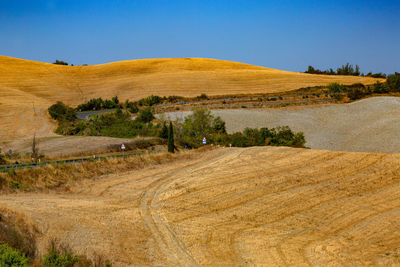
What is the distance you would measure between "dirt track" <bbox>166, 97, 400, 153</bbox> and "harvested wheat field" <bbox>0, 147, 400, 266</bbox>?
71.7ft

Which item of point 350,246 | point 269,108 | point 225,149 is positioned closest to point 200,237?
point 350,246

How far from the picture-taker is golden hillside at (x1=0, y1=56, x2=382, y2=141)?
259 ft

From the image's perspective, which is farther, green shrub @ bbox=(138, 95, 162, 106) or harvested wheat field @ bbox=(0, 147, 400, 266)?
green shrub @ bbox=(138, 95, 162, 106)

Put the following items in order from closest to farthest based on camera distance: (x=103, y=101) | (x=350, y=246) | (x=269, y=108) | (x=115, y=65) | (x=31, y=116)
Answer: (x=350, y=246)
(x=31, y=116)
(x=269, y=108)
(x=103, y=101)
(x=115, y=65)

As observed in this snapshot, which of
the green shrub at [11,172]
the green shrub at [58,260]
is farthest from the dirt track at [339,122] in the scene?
the green shrub at [58,260]

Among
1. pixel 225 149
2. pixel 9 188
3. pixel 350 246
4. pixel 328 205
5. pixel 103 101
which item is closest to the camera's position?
pixel 350 246

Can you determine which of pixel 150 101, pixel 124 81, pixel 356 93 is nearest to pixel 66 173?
pixel 150 101

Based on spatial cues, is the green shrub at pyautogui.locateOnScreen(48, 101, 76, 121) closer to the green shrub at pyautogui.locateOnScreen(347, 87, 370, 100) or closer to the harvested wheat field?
the harvested wheat field

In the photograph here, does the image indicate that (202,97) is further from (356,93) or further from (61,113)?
(61,113)

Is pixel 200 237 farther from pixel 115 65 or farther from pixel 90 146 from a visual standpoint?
pixel 115 65

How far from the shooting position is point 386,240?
58.7ft

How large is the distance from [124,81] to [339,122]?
44.9 metres

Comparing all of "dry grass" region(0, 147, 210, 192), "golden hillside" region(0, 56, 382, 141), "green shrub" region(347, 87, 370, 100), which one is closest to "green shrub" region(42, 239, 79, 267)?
"dry grass" region(0, 147, 210, 192)

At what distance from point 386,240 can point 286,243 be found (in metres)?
3.60
